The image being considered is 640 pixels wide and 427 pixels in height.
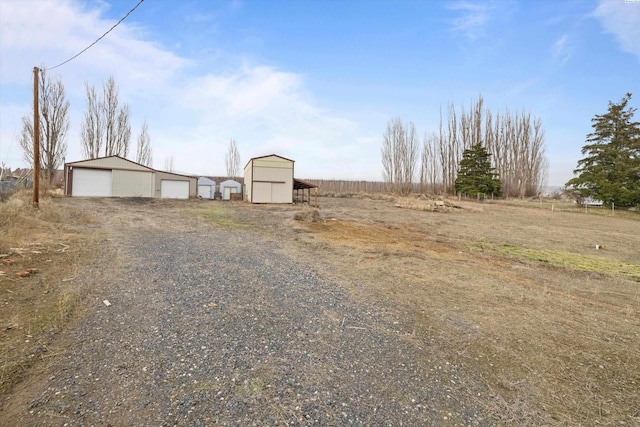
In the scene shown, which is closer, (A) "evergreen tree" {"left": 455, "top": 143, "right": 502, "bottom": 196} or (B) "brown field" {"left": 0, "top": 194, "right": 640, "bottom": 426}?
(B) "brown field" {"left": 0, "top": 194, "right": 640, "bottom": 426}

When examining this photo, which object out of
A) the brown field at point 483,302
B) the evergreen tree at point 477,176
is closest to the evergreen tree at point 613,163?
the evergreen tree at point 477,176

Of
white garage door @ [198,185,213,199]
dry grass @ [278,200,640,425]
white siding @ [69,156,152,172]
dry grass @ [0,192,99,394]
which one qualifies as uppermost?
white siding @ [69,156,152,172]

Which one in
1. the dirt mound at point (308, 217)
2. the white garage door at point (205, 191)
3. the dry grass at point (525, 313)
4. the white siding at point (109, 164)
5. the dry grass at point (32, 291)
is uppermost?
the white siding at point (109, 164)

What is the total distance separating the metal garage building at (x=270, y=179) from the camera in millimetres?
24062

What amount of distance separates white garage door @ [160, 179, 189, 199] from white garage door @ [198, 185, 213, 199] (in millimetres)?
3277

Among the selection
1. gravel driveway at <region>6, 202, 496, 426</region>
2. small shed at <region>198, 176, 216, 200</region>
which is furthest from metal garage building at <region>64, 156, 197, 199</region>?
gravel driveway at <region>6, 202, 496, 426</region>

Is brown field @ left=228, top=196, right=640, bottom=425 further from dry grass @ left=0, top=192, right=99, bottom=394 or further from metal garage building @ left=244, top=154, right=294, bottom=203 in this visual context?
metal garage building @ left=244, top=154, right=294, bottom=203

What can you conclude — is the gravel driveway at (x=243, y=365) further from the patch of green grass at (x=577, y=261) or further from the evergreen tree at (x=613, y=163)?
the evergreen tree at (x=613, y=163)

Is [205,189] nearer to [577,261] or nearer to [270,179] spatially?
[270,179]

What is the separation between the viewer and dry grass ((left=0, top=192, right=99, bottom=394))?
2887mm

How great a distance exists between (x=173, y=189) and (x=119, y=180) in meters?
4.05

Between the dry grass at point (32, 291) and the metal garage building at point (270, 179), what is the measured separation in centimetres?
1558

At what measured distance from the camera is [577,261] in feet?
28.1

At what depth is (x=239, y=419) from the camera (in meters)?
2.16
